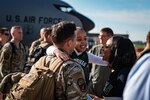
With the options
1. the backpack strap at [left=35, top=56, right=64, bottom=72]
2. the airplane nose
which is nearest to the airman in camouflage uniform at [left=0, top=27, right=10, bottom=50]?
the backpack strap at [left=35, top=56, right=64, bottom=72]

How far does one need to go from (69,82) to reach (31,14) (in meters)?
13.5

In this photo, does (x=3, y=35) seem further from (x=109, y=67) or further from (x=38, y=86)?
(x=38, y=86)

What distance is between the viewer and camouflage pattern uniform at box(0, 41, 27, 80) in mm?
6723

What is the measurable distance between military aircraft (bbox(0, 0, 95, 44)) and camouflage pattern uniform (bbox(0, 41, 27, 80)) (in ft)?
28.0

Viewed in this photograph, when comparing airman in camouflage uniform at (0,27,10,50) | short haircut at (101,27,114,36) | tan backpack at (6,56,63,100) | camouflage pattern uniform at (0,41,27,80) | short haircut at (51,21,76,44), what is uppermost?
short haircut at (51,21,76,44)

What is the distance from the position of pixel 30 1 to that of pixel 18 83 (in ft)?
44.0

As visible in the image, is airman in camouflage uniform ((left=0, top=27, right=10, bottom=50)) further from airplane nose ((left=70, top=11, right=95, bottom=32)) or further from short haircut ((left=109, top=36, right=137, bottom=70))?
airplane nose ((left=70, top=11, right=95, bottom=32))

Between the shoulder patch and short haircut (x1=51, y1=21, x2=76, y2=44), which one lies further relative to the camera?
short haircut (x1=51, y1=21, x2=76, y2=44)

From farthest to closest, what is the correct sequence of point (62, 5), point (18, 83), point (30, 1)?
1. point (62, 5)
2. point (30, 1)
3. point (18, 83)

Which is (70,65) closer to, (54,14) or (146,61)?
(146,61)

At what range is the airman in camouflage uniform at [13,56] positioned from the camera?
22.1 feet

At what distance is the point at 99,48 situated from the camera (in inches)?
245

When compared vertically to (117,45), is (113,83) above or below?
below

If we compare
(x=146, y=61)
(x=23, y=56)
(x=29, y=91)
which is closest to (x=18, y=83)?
(x=29, y=91)
